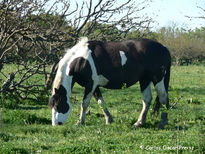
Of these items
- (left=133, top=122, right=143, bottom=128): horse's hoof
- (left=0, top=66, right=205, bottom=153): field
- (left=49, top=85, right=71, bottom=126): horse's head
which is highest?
(left=49, top=85, right=71, bottom=126): horse's head

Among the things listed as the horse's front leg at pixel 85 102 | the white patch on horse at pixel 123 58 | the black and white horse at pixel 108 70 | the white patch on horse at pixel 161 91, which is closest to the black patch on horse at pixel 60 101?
the black and white horse at pixel 108 70

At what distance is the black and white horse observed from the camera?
8.39 m

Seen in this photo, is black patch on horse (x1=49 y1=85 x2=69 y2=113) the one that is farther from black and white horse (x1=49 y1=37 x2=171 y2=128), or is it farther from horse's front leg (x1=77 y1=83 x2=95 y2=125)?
horse's front leg (x1=77 y1=83 x2=95 y2=125)

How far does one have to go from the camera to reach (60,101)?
8.28 m

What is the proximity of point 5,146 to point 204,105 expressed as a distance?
8025 millimetres

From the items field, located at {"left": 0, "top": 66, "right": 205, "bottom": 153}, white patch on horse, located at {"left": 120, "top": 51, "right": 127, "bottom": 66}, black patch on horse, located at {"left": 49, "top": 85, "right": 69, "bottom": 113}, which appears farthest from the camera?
white patch on horse, located at {"left": 120, "top": 51, "right": 127, "bottom": 66}

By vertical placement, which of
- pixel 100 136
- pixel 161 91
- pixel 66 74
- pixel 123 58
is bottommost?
pixel 100 136

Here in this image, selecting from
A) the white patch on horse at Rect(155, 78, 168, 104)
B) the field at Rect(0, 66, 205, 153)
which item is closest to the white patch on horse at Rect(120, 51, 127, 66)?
the white patch on horse at Rect(155, 78, 168, 104)

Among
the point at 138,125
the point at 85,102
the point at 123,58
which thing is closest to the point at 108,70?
the point at 123,58

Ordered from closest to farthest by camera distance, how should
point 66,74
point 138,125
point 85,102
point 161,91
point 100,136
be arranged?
point 100,136
point 138,125
point 66,74
point 85,102
point 161,91

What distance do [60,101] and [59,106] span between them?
0.38 ft

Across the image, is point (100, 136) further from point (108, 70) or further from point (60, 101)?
point (108, 70)

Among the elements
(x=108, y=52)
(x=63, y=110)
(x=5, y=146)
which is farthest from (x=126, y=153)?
(x=108, y=52)

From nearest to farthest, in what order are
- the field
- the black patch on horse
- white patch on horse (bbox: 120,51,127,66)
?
1. the field
2. the black patch on horse
3. white patch on horse (bbox: 120,51,127,66)
